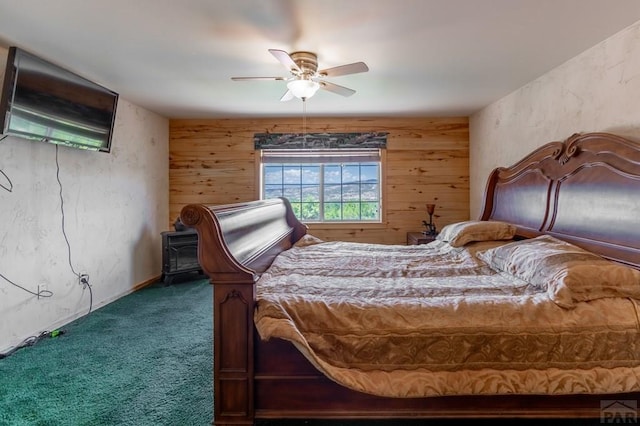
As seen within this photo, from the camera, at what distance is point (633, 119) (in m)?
2.19

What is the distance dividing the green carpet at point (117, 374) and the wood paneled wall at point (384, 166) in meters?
2.14

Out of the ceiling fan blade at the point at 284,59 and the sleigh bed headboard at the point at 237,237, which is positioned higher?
the ceiling fan blade at the point at 284,59

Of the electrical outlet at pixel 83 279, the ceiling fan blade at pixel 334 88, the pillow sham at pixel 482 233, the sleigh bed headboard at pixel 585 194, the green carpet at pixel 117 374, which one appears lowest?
the green carpet at pixel 117 374

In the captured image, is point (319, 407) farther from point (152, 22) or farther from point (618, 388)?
point (152, 22)

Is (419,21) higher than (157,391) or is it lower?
higher

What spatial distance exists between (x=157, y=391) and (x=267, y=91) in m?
2.80

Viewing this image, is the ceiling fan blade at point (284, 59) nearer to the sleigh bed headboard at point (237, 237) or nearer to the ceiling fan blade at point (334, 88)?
the ceiling fan blade at point (334, 88)

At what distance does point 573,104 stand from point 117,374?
3781 mm

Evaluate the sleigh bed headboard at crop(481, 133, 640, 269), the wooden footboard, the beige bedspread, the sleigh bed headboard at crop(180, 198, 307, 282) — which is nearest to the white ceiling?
the sleigh bed headboard at crop(481, 133, 640, 269)

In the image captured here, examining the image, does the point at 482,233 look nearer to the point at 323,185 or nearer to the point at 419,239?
the point at 419,239

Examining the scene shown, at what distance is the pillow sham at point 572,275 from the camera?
159 centimetres

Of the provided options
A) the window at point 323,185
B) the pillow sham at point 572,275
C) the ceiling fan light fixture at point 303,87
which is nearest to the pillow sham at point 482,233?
the pillow sham at point 572,275

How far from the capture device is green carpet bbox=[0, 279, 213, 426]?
1826 millimetres

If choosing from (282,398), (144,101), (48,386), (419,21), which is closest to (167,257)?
(144,101)
